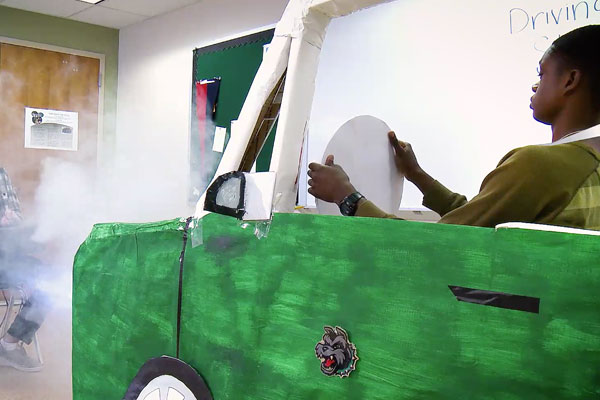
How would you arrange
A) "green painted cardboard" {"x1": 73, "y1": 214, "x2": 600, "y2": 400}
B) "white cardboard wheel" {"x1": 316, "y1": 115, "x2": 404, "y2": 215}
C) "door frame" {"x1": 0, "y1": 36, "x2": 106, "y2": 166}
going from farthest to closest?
"door frame" {"x1": 0, "y1": 36, "x2": 106, "y2": 166}
"white cardboard wheel" {"x1": 316, "y1": 115, "x2": 404, "y2": 215}
"green painted cardboard" {"x1": 73, "y1": 214, "x2": 600, "y2": 400}

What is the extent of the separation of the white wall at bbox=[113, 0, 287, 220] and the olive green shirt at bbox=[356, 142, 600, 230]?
410cm

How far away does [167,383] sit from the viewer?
4.10 feet

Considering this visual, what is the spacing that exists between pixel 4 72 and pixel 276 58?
6.04 meters

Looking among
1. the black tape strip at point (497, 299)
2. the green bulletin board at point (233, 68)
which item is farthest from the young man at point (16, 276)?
the black tape strip at point (497, 299)

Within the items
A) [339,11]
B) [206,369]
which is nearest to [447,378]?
[206,369]

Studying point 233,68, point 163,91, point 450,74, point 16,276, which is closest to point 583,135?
point 450,74

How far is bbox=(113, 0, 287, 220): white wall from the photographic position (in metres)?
5.39

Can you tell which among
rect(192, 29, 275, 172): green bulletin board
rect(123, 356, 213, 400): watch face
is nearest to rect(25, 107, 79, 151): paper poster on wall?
rect(192, 29, 275, 172): green bulletin board

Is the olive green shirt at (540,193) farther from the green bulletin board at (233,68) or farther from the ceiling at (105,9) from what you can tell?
the ceiling at (105,9)

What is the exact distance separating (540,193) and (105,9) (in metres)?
5.94

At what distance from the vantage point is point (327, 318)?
99 centimetres

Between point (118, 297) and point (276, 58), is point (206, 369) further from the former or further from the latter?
point (276, 58)

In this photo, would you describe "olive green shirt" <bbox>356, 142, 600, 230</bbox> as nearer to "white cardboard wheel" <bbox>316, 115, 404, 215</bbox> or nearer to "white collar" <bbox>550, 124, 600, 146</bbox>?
"white collar" <bbox>550, 124, 600, 146</bbox>

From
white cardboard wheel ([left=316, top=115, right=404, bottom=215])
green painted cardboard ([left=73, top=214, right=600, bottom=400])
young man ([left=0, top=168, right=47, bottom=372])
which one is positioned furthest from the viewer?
young man ([left=0, top=168, right=47, bottom=372])
